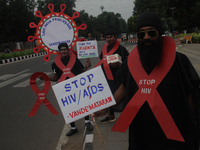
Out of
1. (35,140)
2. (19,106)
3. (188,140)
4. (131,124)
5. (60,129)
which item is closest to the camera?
(188,140)

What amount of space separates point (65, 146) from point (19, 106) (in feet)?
9.01

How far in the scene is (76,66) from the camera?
12.6 feet

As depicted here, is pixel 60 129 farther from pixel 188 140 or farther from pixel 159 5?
pixel 159 5

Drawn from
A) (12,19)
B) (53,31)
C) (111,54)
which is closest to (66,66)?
(53,31)

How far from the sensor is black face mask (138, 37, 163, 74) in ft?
5.79

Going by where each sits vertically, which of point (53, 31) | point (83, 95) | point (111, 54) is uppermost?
point (53, 31)

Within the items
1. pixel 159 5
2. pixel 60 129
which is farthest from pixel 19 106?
pixel 159 5

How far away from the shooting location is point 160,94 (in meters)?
1.75

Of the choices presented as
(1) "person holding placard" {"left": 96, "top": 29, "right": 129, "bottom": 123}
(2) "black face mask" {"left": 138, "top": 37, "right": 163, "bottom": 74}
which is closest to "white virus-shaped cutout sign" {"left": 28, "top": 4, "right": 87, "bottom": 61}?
(1) "person holding placard" {"left": 96, "top": 29, "right": 129, "bottom": 123}

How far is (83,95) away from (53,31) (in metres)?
2.05

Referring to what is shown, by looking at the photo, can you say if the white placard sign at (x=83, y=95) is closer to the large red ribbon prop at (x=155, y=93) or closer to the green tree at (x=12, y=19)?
the large red ribbon prop at (x=155, y=93)

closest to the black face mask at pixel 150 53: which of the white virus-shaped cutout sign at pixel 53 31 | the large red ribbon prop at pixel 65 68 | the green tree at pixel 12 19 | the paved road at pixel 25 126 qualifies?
the large red ribbon prop at pixel 65 68

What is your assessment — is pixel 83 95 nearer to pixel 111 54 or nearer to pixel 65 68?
pixel 65 68

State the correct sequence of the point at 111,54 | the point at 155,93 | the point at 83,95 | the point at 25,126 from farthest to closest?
1. the point at 25,126
2. the point at 111,54
3. the point at 83,95
4. the point at 155,93
